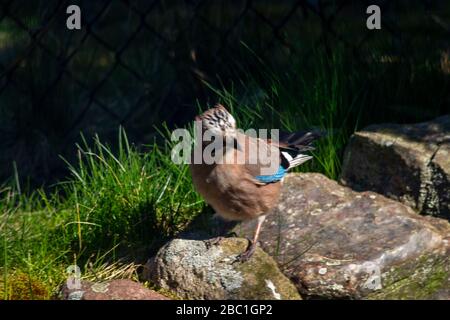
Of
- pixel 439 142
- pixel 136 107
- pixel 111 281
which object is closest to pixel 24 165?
pixel 136 107

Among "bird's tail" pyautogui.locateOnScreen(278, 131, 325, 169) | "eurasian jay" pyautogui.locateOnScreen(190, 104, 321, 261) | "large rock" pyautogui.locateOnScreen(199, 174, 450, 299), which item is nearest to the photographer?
"large rock" pyautogui.locateOnScreen(199, 174, 450, 299)

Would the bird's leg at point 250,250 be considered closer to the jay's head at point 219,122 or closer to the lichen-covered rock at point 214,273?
the lichen-covered rock at point 214,273

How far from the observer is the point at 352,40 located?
5.44m

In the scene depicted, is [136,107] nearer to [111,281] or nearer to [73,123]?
[73,123]

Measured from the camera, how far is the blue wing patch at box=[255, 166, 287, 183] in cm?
391

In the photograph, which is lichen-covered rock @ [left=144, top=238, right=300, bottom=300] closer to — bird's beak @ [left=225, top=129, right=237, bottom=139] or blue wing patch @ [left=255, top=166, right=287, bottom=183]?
blue wing patch @ [left=255, top=166, right=287, bottom=183]

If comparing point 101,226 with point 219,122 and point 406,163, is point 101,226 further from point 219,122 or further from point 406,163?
point 406,163

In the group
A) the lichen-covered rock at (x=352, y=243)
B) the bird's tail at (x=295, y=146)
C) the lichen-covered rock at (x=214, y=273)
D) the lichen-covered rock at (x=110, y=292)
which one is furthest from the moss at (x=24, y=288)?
the bird's tail at (x=295, y=146)

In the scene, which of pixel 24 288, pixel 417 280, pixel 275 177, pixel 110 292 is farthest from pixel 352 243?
pixel 24 288

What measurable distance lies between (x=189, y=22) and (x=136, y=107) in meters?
0.63

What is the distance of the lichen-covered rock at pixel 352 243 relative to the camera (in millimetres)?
3652

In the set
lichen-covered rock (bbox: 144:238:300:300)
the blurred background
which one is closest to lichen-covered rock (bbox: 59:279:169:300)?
lichen-covered rock (bbox: 144:238:300:300)

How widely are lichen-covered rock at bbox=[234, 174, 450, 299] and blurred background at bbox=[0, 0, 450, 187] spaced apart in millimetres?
503

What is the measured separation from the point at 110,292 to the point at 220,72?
2071mm
